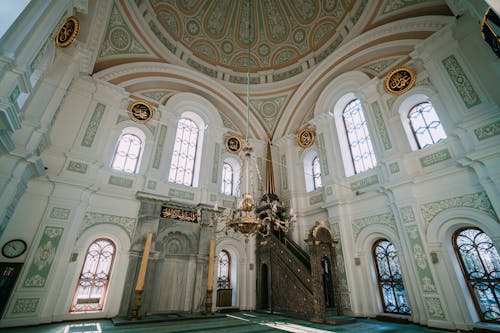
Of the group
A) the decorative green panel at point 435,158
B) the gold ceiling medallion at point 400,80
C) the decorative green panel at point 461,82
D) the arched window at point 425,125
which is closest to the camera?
the decorative green panel at point 461,82

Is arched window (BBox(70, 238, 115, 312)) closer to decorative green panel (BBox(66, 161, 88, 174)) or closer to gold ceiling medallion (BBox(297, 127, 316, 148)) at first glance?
decorative green panel (BBox(66, 161, 88, 174))

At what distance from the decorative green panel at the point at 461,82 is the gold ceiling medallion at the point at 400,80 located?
88 cm

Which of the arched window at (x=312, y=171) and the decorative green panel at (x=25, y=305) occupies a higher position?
the arched window at (x=312, y=171)

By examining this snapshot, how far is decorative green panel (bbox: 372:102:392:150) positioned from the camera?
23.8ft

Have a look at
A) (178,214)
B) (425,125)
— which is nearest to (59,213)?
(178,214)

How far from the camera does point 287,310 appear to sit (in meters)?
6.88

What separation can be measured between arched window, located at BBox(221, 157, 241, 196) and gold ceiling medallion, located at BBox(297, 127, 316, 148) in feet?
9.94

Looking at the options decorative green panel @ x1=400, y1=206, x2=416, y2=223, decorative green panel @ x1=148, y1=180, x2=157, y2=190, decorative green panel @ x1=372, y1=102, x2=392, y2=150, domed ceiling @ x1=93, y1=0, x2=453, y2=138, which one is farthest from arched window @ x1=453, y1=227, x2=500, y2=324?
decorative green panel @ x1=148, y1=180, x2=157, y2=190

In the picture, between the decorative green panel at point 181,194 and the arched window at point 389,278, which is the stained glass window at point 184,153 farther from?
the arched window at point 389,278

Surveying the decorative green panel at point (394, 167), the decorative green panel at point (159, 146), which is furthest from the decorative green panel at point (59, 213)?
the decorative green panel at point (394, 167)

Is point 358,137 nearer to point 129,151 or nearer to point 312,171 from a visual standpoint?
point 312,171

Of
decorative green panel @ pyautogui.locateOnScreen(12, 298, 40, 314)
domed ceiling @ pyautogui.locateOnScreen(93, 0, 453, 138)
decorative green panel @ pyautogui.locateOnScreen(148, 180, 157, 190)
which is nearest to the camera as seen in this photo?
decorative green panel @ pyautogui.locateOnScreen(12, 298, 40, 314)

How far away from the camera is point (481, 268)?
199 inches

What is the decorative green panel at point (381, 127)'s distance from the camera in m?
7.24
